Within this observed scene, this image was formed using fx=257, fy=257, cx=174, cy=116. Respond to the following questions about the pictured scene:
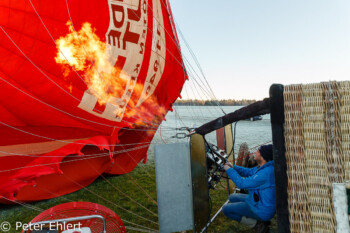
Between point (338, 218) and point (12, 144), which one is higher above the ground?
point (12, 144)

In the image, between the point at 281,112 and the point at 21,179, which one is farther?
the point at 21,179

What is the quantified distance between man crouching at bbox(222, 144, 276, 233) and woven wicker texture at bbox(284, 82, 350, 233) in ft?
3.10

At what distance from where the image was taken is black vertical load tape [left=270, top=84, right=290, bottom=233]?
4.82 feet

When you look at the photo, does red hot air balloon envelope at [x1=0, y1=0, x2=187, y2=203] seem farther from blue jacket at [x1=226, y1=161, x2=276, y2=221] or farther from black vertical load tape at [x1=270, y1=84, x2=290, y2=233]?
black vertical load tape at [x1=270, y1=84, x2=290, y2=233]

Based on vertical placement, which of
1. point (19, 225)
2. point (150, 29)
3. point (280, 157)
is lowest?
point (19, 225)

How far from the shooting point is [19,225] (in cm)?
376

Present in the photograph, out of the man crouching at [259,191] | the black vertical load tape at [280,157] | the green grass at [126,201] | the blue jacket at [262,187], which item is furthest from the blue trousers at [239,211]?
the black vertical load tape at [280,157]

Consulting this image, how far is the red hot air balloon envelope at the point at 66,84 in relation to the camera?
11.8 ft

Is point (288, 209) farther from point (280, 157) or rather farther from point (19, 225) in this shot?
point (19, 225)

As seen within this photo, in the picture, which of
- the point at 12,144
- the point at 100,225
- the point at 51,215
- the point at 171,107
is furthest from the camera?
the point at 171,107

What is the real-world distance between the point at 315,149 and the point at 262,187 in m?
1.14

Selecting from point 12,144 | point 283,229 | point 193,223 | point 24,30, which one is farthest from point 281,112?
point 12,144

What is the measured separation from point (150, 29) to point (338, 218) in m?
4.71

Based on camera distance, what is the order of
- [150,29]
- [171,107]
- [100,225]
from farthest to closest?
[171,107], [150,29], [100,225]
